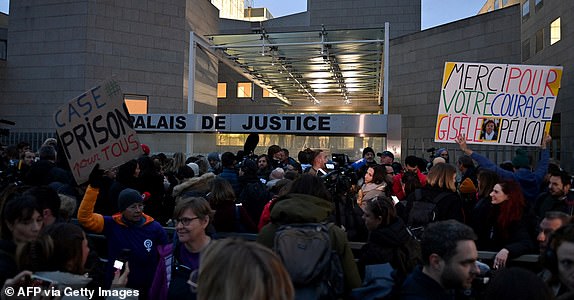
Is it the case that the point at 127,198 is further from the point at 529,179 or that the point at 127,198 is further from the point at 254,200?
the point at 529,179

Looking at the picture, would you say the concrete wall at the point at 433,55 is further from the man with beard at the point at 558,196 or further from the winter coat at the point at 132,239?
the winter coat at the point at 132,239

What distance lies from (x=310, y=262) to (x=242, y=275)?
1397 mm

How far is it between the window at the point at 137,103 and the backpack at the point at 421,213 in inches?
829

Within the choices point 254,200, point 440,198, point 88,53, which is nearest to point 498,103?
point 440,198

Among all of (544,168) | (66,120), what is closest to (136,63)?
(66,120)

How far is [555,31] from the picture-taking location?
68.4 ft

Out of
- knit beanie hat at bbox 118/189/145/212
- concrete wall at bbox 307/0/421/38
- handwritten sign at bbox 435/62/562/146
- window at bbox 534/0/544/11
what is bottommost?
knit beanie hat at bbox 118/189/145/212

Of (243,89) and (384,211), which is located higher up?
(243,89)

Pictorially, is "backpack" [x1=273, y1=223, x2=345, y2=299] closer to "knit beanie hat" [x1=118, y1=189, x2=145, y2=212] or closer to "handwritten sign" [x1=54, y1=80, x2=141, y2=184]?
"knit beanie hat" [x1=118, y1=189, x2=145, y2=212]

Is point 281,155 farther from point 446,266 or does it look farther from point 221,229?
point 446,266

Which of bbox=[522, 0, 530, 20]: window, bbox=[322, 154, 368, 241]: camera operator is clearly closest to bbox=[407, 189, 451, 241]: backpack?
bbox=[322, 154, 368, 241]: camera operator

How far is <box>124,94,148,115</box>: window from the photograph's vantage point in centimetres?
2397

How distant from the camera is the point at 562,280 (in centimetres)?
277

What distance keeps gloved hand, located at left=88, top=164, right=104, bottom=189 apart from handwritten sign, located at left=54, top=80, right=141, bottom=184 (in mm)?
194
